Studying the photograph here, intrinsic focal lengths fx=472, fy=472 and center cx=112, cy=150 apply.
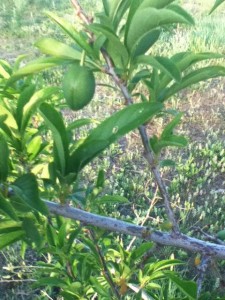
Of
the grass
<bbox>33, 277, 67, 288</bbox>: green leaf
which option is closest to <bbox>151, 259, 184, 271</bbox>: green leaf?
<bbox>33, 277, 67, 288</bbox>: green leaf

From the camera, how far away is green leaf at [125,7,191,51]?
68cm

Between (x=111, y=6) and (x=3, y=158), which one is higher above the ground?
(x=111, y=6)

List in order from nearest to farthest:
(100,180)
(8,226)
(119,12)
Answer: (119,12) → (8,226) → (100,180)

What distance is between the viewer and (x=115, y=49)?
2.58 ft

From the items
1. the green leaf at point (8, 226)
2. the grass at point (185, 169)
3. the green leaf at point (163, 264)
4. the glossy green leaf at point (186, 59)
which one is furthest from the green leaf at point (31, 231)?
the grass at point (185, 169)

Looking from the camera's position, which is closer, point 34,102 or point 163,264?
point 34,102

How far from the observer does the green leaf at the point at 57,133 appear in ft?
2.64

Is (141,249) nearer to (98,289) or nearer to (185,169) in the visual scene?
(98,289)

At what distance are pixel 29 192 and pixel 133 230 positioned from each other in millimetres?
204

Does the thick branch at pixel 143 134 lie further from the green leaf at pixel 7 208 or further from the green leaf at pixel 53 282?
the green leaf at pixel 53 282

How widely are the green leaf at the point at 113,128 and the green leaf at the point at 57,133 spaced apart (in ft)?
0.06

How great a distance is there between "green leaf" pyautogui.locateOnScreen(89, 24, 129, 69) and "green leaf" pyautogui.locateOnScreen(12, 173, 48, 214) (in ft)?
0.79

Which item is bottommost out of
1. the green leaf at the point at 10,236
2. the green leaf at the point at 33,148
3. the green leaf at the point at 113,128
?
the green leaf at the point at 10,236

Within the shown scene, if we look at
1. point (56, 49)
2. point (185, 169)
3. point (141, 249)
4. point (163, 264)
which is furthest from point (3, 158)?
point (185, 169)
